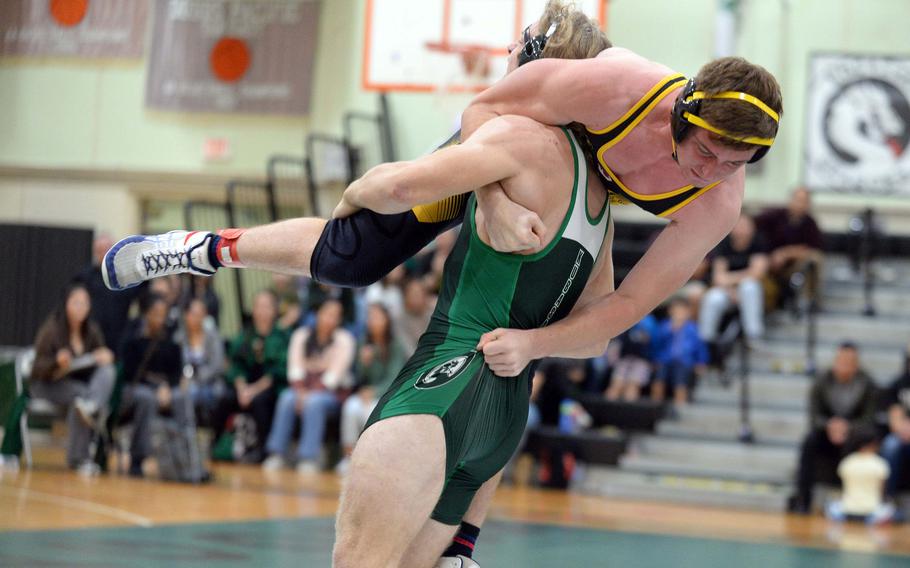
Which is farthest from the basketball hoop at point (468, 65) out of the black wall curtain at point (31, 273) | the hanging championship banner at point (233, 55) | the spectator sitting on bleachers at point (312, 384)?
the black wall curtain at point (31, 273)

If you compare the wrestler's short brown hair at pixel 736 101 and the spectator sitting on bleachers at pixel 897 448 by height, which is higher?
the wrestler's short brown hair at pixel 736 101

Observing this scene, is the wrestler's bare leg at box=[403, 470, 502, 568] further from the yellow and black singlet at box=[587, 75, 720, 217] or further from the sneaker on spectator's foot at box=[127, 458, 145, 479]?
the sneaker on spectator's foot at box=[127, 458, 145, 479]

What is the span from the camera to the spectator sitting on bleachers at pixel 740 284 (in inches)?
444

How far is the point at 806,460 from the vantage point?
9.74m

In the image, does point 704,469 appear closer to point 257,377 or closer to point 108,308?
point 257,377

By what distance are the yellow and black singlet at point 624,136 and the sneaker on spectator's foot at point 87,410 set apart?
6.36 m

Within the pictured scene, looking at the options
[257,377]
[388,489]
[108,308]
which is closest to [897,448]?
[257,377]

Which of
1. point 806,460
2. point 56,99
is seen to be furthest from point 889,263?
point 56,99

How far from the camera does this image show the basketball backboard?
11.4 metres

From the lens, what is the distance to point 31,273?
13562 millimetres

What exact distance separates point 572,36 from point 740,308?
8.34m

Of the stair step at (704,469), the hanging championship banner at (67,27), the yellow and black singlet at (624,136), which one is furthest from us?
the hanging championship banner at (67,27)

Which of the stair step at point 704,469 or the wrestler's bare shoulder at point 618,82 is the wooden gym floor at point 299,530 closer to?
the stair step at point 704,469

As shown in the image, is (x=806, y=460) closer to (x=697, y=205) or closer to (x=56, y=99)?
(x=697, y=205)
